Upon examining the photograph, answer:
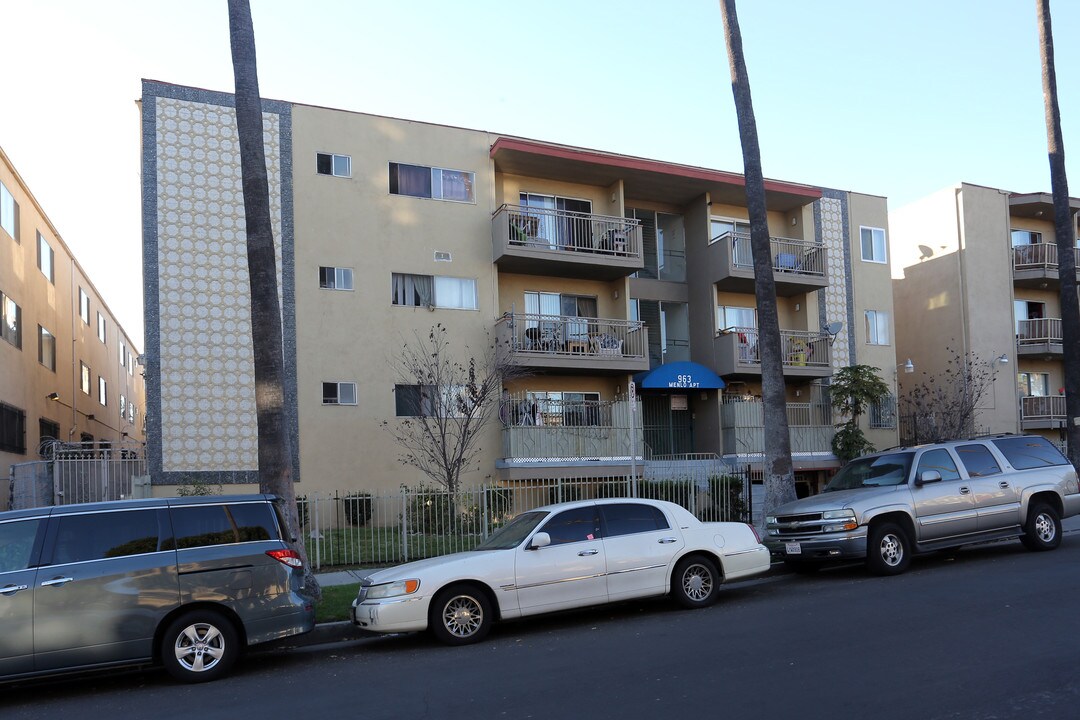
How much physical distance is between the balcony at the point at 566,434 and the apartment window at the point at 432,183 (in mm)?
5492

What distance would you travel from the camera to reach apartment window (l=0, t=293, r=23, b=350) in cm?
2289

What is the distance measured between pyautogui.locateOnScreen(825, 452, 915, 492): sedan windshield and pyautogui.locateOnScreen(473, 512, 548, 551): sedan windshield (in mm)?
5254

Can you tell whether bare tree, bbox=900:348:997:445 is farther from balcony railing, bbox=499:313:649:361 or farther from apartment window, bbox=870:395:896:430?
balcony railing, bbox=499:313:649:361

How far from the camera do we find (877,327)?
29.0 metres

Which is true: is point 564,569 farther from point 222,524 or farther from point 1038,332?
point 1038,332

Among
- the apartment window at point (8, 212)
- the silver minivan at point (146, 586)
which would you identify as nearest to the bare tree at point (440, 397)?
the apartment window at point (8, 212)

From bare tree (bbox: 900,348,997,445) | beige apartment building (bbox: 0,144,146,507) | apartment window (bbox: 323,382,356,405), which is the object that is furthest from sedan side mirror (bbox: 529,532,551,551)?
bare tree (bbox: 900,348,997,445)

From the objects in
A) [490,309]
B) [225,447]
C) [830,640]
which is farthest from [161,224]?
[830,640]

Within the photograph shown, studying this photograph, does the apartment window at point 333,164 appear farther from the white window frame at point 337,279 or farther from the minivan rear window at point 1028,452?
the minivan rear window at point 1028,452

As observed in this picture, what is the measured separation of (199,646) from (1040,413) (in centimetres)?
3095

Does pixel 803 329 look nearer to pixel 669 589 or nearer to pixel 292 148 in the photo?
pixel 292 148

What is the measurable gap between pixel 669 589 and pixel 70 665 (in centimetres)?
610

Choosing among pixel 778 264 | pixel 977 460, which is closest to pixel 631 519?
pixel 977 460

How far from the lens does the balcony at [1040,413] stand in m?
31.3
